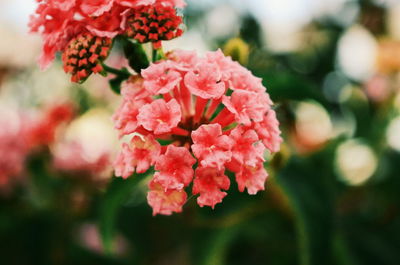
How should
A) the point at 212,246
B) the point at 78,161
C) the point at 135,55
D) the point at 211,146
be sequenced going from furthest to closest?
the point at 78,161 < the point at 212,246 < the point at 135,55 < the point at 211,146

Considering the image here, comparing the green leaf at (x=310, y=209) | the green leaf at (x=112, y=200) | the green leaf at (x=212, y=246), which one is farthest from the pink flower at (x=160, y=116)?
the green leaf at (x=212, y=246)

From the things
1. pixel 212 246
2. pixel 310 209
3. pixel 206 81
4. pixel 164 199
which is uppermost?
pixel 206 81

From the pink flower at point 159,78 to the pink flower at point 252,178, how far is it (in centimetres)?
14

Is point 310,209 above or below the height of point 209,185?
below

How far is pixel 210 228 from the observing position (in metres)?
1.12

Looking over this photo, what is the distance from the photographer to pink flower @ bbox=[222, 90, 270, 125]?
53cm

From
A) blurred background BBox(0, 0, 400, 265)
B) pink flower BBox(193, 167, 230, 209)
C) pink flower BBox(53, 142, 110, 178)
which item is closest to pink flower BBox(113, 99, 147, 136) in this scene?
pink flower BBox(193, 167, 230, 209)

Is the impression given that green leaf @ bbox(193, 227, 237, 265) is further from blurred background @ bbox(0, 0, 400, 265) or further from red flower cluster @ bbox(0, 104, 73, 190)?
red flower cluster @ bbox(0, 104, 73, 190)

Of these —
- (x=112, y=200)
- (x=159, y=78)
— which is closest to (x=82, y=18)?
(x=159, y=78)

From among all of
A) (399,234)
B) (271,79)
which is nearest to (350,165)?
(399,234)

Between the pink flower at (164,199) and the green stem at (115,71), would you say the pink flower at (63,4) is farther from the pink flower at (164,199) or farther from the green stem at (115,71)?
the pink flower at (164,199)

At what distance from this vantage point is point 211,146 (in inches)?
19.8

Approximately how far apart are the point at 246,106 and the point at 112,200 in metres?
0.39

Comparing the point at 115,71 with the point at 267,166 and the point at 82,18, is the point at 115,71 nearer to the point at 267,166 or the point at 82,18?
the point at 82,18
